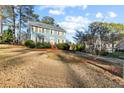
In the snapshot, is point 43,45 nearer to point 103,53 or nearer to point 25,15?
point 25,15

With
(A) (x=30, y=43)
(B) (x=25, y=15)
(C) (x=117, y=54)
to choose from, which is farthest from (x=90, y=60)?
(B) (x=25, y=15)

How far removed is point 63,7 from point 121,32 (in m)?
0.75

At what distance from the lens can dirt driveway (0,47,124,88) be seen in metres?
3.45

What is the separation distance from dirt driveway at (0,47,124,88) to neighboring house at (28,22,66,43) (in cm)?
15

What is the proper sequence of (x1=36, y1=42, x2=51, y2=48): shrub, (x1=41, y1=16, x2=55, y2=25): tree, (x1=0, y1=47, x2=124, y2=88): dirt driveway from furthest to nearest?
1. (x1=36, y1=42, x2=51, y2=48): shrub
2. (x1=41, y1=16, x2=55, y2=25): tree
3. (x1=0, y1=47, x2=124, y2=88): dirt driveway

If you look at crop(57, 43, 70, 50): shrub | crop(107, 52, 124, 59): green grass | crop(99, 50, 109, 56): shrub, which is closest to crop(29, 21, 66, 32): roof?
crop(57, 43, 70, 50): shrub

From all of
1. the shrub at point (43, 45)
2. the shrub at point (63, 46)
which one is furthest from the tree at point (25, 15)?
the shrub at point (63, 46)

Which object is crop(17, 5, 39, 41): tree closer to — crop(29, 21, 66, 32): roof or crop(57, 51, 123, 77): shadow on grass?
crop(29, 21, 66, 32): roof

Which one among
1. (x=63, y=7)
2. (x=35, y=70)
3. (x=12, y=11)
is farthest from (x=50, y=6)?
(x=35, y=70)

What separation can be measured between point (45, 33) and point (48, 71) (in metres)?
0.47

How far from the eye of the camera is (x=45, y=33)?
367 centimetres

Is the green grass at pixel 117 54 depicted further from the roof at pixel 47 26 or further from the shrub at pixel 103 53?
the roof at pixel 47 26

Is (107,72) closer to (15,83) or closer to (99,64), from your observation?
(99,64)

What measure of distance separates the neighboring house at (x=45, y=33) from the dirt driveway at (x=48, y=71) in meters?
0.15
